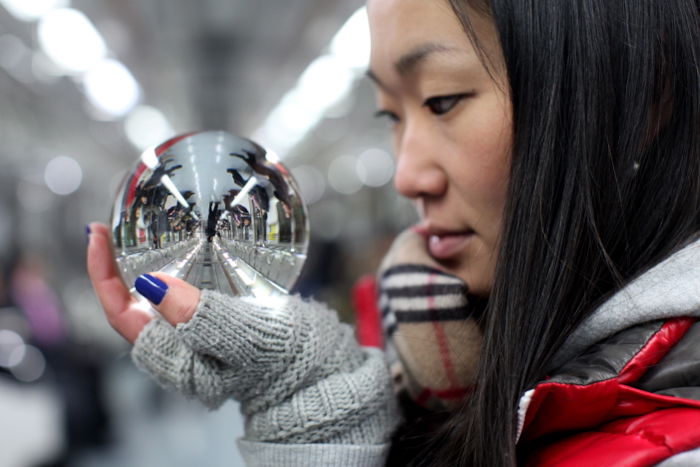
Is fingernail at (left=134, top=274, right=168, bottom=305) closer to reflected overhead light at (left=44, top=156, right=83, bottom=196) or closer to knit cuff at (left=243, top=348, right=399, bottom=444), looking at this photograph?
knit cuff at (left=243, top=348, right=399, bottom=444)

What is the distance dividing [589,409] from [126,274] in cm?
57

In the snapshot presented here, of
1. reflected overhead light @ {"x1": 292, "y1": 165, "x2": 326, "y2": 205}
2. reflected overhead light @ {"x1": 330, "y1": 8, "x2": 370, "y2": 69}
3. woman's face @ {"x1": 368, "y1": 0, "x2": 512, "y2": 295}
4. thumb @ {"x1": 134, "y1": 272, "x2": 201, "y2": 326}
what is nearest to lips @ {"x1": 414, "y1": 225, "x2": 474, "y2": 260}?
woman's face @ {"x1": 368, "y1": 0, "x2": 512, "y2": 295}

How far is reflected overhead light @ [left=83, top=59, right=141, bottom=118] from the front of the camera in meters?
4.84

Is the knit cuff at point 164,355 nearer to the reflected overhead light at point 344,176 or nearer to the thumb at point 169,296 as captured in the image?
the thumb at point 169,296

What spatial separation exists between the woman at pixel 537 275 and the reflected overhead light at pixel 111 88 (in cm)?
454

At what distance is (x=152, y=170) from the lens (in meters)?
0.68

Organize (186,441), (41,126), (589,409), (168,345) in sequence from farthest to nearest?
(41,126) → (186,441) → (168,345) → (589,409)

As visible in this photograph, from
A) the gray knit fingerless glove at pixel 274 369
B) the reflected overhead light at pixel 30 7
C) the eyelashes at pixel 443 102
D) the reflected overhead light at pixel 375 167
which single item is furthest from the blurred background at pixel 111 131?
the reflected overhead light at pixel 375 167

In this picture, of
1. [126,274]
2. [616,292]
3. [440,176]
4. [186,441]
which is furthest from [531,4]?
[186,441]

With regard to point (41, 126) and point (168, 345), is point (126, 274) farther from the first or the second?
point (41, 126)

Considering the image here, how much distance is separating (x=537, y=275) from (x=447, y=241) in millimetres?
232

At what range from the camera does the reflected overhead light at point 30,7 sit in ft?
10.8

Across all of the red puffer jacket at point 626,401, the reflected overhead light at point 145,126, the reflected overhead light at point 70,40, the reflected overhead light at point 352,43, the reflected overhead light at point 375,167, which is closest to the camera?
the red puffer jacket at point 626,401

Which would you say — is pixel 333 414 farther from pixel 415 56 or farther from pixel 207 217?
pixel 415 56
